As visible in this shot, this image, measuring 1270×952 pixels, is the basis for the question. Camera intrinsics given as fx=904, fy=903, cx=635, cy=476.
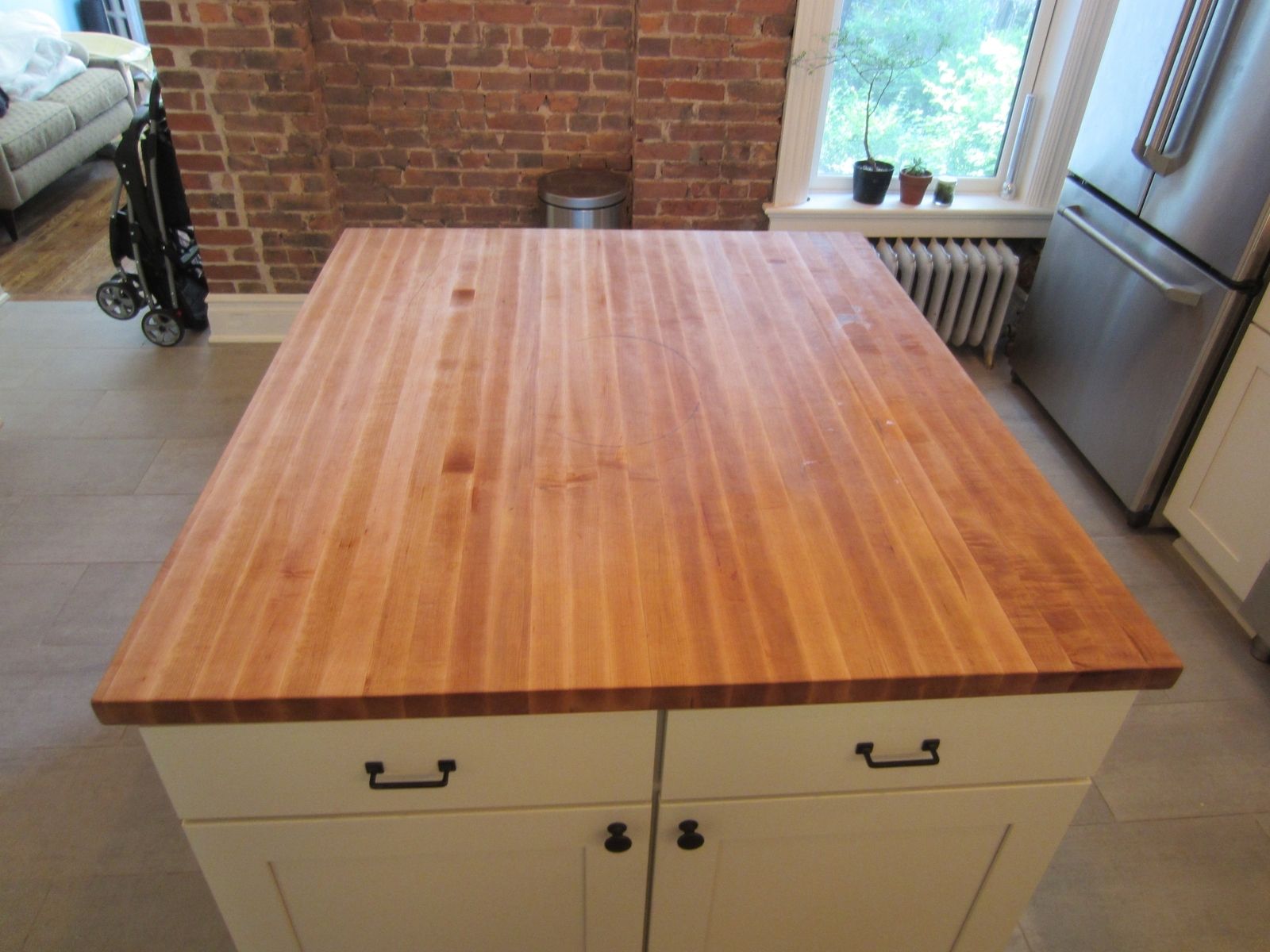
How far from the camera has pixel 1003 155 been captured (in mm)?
3307

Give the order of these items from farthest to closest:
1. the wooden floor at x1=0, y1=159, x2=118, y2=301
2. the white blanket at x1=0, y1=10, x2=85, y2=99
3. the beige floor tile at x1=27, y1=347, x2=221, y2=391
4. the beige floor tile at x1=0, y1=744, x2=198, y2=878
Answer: the white blanket at x1=0, y1=10, x2=85, y2=99 → the wooden floor at x1=0, y1=159, x2=118, y2=301 → the beige floor tile at x1=27, y1=347, x2=221, y2=391 → the beige floor tile at x1=0, y1=744, x2=198, y2=878

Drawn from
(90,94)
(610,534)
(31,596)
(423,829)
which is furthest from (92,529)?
(90,94)

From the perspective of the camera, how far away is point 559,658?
37.5 inches

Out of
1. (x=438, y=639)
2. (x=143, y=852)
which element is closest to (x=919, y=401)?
(x=438, y=639)

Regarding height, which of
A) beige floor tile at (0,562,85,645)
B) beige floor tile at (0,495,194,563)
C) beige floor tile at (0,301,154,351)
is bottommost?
beige floor tile at (0,562,85,645)

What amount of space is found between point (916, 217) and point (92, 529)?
9.27 ft

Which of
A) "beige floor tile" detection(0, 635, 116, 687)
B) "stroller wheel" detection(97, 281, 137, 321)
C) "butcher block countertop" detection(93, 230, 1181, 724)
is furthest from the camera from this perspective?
"stroller wheel" detection(97, 281, 137, 321)

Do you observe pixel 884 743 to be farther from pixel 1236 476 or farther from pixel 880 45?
pixel 880 45

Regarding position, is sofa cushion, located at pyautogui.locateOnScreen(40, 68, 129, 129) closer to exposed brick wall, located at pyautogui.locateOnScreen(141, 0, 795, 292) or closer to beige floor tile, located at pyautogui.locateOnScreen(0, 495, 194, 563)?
exposed brick wall, located at pyautogui.locateOnScreen(141, 0, 795, 292)

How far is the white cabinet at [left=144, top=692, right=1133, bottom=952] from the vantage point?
3.33 ft

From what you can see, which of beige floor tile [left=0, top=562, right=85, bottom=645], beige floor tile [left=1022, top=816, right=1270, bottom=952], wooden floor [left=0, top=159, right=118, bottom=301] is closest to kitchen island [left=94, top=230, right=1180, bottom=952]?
beige floor tile [left=1022, top=816, right=1270, bottom=952]

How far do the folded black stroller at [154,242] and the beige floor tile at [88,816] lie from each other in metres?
1.95

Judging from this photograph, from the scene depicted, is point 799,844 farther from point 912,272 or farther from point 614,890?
point 912,272

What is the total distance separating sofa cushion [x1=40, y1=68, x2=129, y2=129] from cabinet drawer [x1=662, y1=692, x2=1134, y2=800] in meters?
5.08
